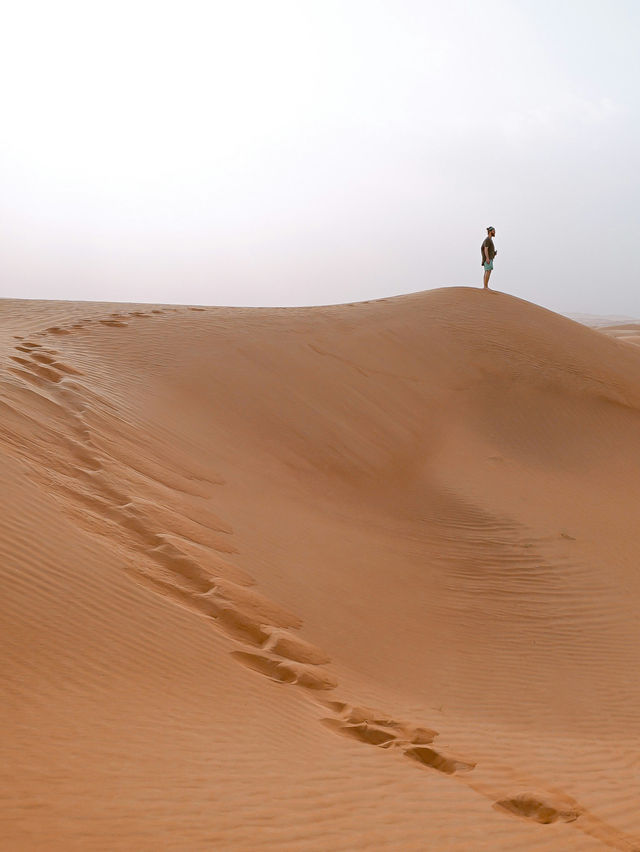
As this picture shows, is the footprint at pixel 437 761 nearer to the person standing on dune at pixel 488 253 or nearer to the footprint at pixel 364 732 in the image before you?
the footprint at pixel 364 732

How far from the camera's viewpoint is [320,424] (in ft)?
37.5

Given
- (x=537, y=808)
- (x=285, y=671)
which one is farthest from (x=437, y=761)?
(x=285, y=671)

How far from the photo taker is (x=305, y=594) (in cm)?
666

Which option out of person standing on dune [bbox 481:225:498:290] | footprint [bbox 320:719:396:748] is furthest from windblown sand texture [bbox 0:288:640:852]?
person standing on dune [bbox 481:225:498:290]

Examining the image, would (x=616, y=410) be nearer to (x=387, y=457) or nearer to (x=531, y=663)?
(x=387, y=457)

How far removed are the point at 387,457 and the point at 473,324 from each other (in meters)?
5.94

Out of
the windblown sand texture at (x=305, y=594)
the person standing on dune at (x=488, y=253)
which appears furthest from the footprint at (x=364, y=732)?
the person standing on dune at (x=488, y=253)

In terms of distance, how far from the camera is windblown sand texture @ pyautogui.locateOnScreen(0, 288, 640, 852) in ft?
11.8

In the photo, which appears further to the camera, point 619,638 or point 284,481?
point 284,481

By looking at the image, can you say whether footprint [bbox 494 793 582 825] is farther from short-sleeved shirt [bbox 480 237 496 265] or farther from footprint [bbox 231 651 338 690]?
short-sleeved shirt [bbox 480 237 496 265]

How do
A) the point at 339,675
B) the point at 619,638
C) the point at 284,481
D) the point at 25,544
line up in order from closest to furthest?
the point at 25,544 → the point at 339,675 → the point at 619,638 → the point at 284,481

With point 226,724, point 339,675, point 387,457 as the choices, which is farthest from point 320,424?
point 226,724

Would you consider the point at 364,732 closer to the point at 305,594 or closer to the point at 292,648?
the point at 292,648

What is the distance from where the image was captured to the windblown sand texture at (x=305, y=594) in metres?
3.60
